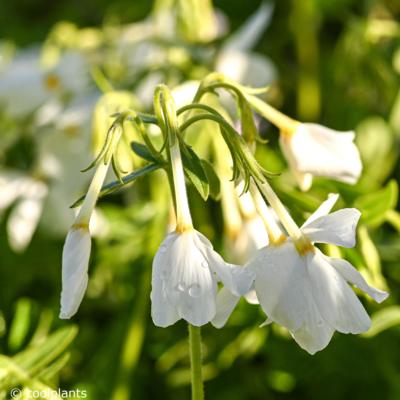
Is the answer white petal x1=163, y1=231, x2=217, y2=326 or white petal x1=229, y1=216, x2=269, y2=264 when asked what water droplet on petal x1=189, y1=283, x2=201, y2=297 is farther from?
white petal x1=229, y1=216, x2=269, y2=264

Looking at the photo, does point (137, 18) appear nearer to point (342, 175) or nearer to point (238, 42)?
point (238, 42)

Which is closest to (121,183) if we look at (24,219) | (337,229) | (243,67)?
(337,229)

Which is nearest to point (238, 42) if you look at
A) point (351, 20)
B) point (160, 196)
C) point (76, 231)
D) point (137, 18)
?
point (351, 20)

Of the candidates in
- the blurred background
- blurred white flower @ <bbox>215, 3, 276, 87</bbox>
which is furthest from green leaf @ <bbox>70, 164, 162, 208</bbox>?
blurred white flower @ <bbox>215, 3, 276, 87</bbox>

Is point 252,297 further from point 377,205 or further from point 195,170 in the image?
point 377,205

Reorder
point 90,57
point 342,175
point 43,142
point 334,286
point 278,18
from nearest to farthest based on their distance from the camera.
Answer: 1. point 334,286
2. point 342,175
3. point 43,142
4. point 90,57
5. point 278,18

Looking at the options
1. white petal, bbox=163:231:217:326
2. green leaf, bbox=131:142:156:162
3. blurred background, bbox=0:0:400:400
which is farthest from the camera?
blurred background, bbox=0:0:400:400
